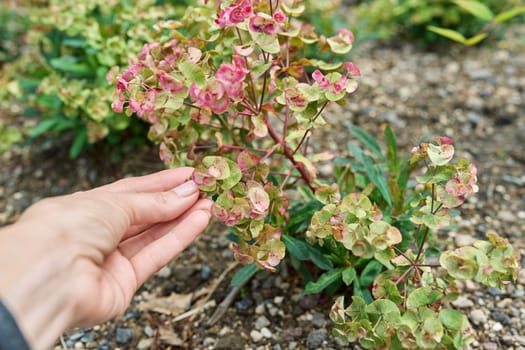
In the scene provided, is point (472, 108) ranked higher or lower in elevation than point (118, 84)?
lower

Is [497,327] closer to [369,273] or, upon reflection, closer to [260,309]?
[369,273]

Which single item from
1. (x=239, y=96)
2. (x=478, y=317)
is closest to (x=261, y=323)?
(x=478, y=317)

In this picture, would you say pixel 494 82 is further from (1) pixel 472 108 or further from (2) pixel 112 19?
(2) pixel 112 19

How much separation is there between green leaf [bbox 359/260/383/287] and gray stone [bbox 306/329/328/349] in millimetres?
226

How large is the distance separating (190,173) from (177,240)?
0.19 metres

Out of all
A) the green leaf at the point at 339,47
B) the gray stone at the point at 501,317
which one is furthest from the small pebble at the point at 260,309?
the green leaf at the point at 339,47

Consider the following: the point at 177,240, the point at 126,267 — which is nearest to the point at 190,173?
the point at 177,240

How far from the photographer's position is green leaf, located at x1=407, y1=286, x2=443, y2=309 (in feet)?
4.21

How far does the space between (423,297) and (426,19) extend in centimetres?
193

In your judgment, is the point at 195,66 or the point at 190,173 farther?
the point at 190,173

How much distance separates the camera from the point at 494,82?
274 cm

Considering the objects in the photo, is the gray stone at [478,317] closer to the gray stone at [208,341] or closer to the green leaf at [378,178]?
the green leaf at [378,178]

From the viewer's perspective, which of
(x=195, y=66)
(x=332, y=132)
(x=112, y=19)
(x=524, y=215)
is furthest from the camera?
(x=332, y=132)

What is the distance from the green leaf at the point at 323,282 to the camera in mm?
1554
